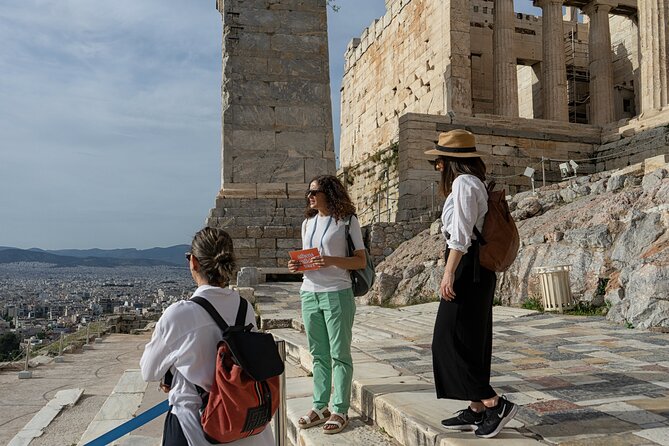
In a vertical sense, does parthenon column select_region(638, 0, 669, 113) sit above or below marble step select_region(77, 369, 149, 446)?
above

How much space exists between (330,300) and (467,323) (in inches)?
33.5

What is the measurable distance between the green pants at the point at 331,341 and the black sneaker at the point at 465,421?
66 cm

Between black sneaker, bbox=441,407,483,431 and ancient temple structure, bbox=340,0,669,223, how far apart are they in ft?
43.6

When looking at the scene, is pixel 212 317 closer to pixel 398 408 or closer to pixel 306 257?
pixel 306 257

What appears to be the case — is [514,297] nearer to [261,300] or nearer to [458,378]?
[261,300]

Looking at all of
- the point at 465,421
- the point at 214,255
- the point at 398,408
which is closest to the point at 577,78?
the point at 398,408

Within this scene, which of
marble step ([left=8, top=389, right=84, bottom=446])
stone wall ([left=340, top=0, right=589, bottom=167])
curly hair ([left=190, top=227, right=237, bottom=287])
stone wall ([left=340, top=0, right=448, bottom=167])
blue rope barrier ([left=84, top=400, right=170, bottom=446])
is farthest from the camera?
stone wall ([left=340, top=0, right=448, bottom=167])

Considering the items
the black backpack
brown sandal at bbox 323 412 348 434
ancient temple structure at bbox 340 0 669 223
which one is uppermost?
ancient temple structure at bbox 340 0 669 223

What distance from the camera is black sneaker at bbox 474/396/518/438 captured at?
2.61 metres

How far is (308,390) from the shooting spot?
163 inches

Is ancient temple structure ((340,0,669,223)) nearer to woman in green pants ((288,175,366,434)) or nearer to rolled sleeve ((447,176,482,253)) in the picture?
woman in green pants ((288,175,366,434))

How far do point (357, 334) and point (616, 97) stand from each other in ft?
76.4

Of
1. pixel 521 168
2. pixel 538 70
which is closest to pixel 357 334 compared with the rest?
pixel 521 168

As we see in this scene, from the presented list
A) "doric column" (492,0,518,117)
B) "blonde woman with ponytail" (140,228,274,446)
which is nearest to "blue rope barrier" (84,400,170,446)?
"blonde woman with ponytail" (140,228,274,446)
